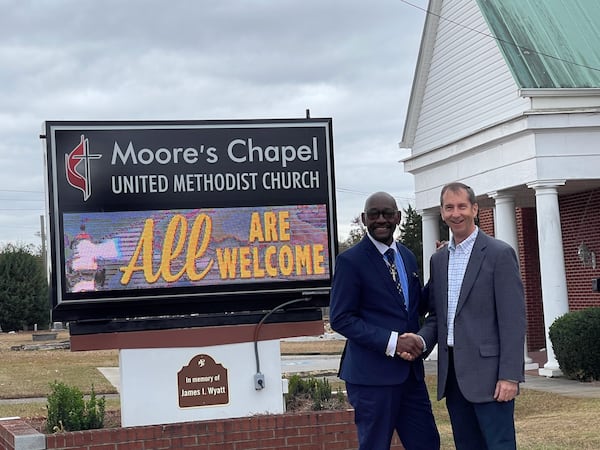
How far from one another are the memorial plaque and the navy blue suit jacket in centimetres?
287

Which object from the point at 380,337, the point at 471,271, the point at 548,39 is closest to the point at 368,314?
the point at 380,337

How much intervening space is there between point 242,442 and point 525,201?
41.2 feet

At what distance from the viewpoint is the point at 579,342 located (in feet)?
47.6

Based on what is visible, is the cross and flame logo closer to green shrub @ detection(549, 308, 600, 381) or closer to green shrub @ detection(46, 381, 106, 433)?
green shrub @ detection(46, 381, 106, 433)

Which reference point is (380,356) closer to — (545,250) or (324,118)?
(324,118)

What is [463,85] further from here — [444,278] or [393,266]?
[444,278]

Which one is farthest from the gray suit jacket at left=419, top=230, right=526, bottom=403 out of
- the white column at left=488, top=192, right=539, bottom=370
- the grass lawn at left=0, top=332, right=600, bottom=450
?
the white column at left=488, top=192, right=539, bottom=370

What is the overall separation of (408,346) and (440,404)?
785 cm

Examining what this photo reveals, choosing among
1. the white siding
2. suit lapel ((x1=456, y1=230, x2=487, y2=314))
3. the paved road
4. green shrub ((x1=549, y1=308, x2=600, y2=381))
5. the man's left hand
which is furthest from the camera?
the white siding

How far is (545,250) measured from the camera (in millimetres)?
15164

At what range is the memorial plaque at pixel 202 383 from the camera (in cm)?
799

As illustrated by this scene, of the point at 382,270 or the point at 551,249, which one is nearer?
the point at 382,270

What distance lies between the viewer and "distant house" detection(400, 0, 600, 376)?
1513cm

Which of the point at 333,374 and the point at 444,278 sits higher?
the point at 444,278
